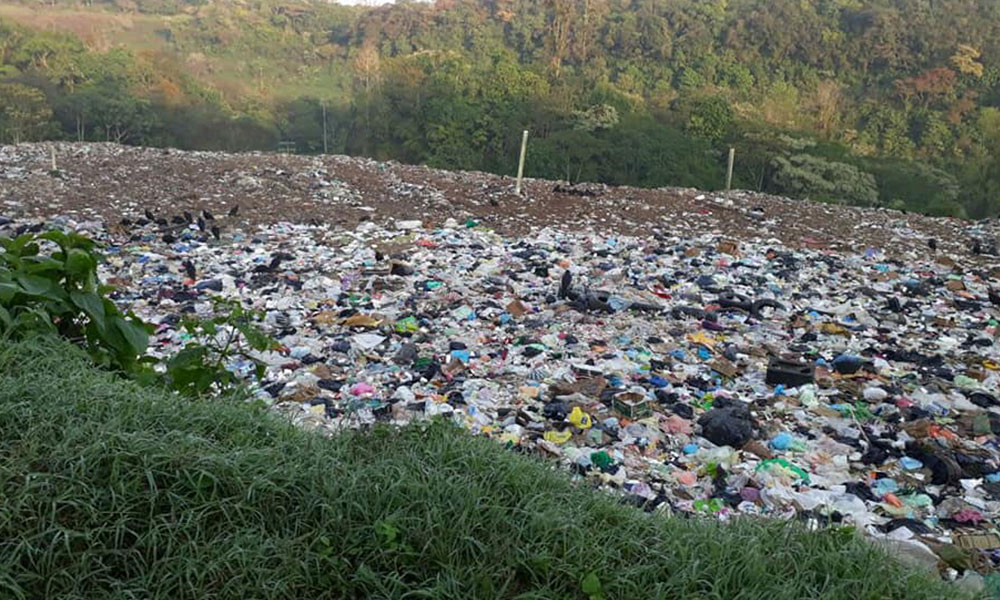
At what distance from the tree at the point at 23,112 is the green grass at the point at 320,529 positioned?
19973 mm

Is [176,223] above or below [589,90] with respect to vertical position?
below

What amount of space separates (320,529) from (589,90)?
21.7m

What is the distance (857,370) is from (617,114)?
15.6 metres

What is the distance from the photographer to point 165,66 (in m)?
25.3

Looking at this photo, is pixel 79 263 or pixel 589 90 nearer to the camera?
pixel 79 263

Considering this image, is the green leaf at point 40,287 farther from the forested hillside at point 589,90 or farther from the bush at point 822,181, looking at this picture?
the bush at point 822,181

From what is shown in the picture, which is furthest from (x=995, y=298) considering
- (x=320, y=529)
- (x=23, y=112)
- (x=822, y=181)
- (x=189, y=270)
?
(x=23, y=112)

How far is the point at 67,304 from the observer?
7.52 ft

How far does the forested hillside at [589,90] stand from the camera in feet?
56.9

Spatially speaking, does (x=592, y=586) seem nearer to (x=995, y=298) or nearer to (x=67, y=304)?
(x=67, y=304)

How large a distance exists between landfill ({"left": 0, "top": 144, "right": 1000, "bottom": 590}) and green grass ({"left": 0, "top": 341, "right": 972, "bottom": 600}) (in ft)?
1.40

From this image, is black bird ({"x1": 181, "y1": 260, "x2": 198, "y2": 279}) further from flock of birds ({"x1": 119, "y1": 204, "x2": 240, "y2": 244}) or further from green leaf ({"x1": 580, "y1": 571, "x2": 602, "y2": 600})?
green leaf ({"x1": 580, "y1": 571, "x2": 602, "y2": 600})

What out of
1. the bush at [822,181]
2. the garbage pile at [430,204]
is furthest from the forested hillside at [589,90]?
the garbage pile at [430,204]

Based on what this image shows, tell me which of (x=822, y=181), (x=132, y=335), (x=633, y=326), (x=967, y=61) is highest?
(x=967, y=61)
